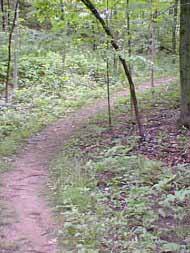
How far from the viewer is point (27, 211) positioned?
257 inches

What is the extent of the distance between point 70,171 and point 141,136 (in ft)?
9.11

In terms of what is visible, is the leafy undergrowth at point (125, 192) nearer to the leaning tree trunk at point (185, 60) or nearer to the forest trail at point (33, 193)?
the forest trail at point (33, 193)

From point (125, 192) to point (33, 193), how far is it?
158 centimetres

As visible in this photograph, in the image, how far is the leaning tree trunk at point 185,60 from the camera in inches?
410

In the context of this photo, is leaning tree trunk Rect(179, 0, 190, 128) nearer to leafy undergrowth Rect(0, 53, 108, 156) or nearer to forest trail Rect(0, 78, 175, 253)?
forest trail Rect(0, 78, 175, 253)

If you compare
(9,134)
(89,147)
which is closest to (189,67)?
(89,147)

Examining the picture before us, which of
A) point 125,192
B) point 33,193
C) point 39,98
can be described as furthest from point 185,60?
point 39,98

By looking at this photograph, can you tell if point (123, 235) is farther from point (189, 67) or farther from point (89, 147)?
point (189, 67)

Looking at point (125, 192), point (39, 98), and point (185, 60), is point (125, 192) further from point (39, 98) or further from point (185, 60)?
point (39, 98)

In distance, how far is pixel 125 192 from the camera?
7.04 metres

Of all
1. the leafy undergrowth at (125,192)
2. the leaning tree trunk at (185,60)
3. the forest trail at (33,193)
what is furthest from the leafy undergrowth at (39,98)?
the leaning tree trunk at (185,60)

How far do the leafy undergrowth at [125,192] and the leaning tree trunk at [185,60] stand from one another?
0.44m

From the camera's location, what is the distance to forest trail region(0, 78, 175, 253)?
5520 mm

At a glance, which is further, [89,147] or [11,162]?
[89,147]
